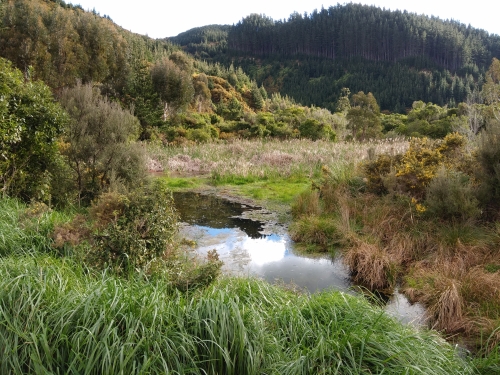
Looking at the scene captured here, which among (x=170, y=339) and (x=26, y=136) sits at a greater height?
(x=26, y=136)

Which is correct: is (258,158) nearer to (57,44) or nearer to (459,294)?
(459,294)

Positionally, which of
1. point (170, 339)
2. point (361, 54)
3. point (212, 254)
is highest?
point (361, 54)

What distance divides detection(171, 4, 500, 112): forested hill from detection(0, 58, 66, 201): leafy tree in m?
57.6

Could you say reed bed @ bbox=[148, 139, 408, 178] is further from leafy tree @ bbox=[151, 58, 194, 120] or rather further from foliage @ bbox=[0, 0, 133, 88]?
foliage @ bbox=[0, 0, 133, 88]

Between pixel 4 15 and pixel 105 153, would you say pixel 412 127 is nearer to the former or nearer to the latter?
pixel 105 153

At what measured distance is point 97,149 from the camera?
30.0 feet

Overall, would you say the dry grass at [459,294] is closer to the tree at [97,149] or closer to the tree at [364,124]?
the tree at [97,149]

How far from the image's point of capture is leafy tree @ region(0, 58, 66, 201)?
6867mm

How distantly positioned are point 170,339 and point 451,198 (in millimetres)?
6513

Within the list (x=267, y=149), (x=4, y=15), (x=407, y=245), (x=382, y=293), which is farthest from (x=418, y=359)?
(x=4, y=15)

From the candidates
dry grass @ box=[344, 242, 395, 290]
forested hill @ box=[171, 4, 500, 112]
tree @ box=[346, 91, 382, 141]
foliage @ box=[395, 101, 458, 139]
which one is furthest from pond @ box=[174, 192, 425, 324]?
forested hill @ box=[171, 4, 500, 112]

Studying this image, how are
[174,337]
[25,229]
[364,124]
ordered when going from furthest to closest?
[364,124] < [25,229] < [174,337]

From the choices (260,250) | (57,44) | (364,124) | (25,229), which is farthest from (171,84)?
(25,229)

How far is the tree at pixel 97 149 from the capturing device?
9.00 m
